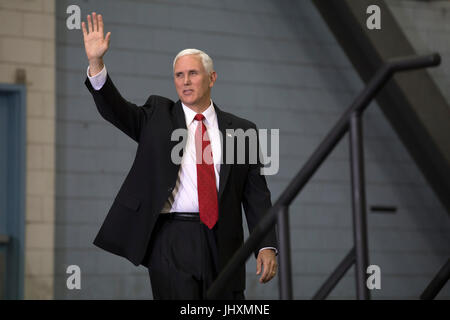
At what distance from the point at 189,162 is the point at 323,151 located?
1.05 m

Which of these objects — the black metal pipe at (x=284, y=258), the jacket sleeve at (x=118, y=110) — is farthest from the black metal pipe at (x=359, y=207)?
the jacket sleeve at (x=118, y=110)

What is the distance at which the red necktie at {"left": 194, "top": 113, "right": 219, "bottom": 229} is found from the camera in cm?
298

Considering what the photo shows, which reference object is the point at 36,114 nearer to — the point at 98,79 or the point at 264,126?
the point at 264,126

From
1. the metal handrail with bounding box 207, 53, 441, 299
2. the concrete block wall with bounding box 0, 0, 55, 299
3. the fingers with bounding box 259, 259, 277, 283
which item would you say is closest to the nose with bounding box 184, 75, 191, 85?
the fingers with bounding box 259, 259, 277, 283

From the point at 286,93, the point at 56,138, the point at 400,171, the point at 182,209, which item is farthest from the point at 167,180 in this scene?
the point at 400,171

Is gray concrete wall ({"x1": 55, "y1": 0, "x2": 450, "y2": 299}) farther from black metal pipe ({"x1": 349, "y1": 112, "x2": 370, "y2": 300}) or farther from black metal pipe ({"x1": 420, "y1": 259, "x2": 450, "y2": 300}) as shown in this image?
Result: black metal pipe ({"x1": 349, "y1": 112, "x2": 370, "y2": 300})

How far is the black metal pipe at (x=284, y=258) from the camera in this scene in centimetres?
212

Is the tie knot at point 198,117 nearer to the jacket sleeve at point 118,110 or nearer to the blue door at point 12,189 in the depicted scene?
the jacket sleeve at point 118,110

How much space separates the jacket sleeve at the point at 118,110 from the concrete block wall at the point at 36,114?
7.96 feet

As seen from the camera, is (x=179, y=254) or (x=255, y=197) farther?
(x=255, y=197)

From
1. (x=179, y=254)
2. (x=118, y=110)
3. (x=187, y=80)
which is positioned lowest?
(x=179, y=254)

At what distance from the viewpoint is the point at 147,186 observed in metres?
3.02
